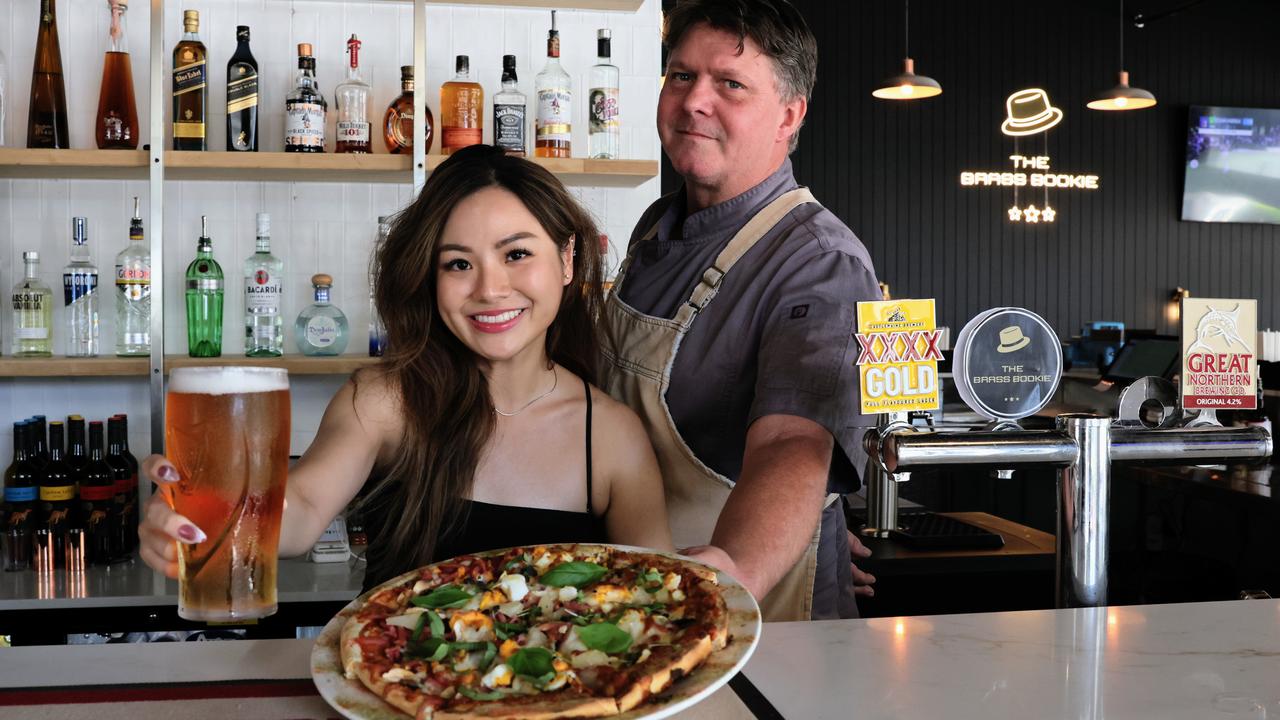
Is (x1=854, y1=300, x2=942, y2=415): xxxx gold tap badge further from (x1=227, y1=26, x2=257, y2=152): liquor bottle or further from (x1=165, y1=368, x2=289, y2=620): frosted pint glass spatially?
(x1=227, y1=26, x2=257, y2=152): liquor bottle

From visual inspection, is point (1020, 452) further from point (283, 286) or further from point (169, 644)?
point (283, 286)

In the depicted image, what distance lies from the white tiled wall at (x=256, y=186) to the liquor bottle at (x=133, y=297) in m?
0.06

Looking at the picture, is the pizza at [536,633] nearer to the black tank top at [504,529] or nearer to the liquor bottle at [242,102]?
the black tank top at [504,529]

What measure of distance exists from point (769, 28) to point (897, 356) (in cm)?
75

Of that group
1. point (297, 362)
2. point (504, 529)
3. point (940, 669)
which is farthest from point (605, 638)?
point (297, 362)

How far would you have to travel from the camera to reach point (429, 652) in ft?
2.66

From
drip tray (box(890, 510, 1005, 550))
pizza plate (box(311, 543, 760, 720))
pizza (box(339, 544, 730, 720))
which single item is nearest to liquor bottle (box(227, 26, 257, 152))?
drip tray (box(890, 510, 1005, 550))

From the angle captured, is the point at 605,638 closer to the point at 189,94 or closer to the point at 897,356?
the point at 897,356

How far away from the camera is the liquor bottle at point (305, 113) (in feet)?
8.35

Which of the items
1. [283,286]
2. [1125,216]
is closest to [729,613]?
[283,286]

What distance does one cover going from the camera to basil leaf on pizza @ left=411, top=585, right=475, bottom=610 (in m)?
0.89

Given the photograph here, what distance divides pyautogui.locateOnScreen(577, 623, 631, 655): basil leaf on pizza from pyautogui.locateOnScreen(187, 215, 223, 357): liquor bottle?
6.89 feet

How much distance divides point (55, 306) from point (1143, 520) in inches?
131

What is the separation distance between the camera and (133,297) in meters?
2.59
